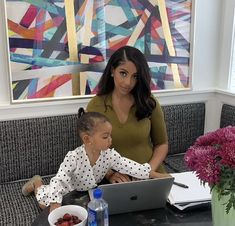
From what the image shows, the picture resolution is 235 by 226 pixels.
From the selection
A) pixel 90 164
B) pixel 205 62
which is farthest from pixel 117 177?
pixel 205 62

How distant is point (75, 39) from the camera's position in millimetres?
2119

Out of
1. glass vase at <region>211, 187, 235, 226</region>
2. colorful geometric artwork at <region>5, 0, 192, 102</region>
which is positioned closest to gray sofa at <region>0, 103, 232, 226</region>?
colorful geometric artwork at <region>5, 0, 192, 102</region>

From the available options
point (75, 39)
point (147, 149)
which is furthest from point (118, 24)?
point (147, 149)

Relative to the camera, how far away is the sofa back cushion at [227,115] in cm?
231

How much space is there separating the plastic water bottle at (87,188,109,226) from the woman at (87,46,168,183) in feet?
2.49

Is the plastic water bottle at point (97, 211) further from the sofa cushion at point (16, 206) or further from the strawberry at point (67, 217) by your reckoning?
the sofa cushion at point (16, 206)

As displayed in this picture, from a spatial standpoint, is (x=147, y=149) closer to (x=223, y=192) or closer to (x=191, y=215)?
(x=191, y=215)

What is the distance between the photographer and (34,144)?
2025mm

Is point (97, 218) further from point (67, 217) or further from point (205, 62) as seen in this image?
point (205, 62)

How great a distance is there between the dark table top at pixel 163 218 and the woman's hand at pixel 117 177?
217 mm

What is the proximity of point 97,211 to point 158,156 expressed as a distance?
2.99ft

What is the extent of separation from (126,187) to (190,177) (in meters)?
0.42

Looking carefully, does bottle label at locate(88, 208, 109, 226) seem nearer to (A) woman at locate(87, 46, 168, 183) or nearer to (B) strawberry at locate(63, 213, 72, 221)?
(B) strawberry at locate(63, 213, 72, 221)

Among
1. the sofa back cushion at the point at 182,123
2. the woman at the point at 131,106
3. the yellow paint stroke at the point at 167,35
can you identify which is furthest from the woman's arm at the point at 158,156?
the yellow paint stroke at the point at 167,35
